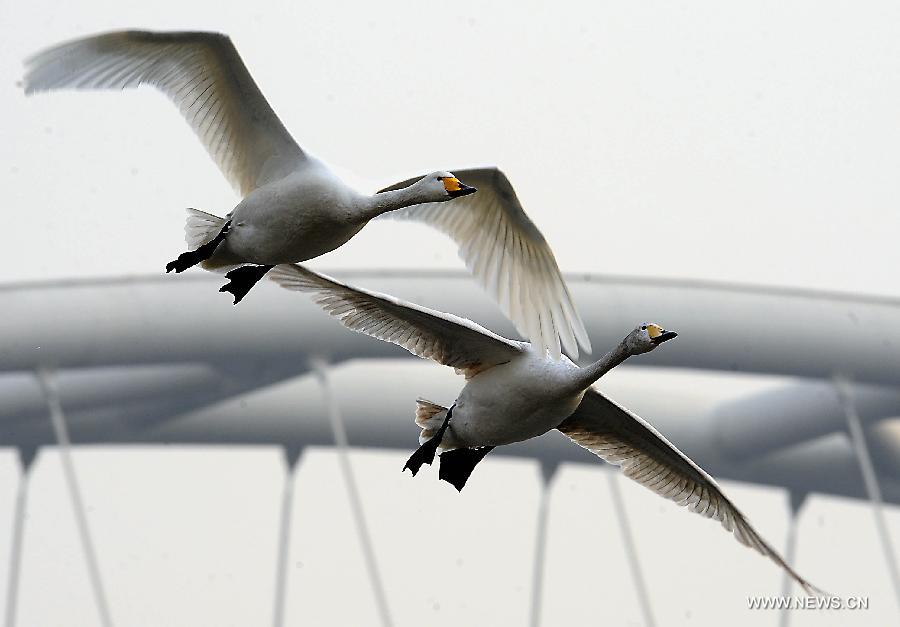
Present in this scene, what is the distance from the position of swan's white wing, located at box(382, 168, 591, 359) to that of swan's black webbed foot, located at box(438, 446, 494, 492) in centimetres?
114

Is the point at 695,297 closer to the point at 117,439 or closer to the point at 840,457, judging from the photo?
the point at 840,457

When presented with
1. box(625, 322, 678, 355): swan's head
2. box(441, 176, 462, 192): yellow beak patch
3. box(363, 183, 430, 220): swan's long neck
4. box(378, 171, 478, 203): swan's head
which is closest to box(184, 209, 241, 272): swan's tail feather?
box(363, 183, 430, 220): swan's long neck

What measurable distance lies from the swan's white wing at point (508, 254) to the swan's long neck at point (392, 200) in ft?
2.39

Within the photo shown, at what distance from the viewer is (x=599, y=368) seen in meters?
12.4

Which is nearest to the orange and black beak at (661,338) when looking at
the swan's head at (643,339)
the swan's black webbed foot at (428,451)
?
the swan's head at (643,339)

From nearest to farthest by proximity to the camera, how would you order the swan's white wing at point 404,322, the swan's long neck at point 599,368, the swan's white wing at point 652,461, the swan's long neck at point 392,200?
the swan's long neck at point 392,200
the swan's long neck at point 599,368
the swan's white wing at point 404,322
the swan's white wing at point 652,461

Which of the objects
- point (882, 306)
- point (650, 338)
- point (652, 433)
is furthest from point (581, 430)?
point (882, 306)

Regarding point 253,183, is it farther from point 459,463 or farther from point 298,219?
point 459,463

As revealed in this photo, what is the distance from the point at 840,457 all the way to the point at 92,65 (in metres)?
17.5

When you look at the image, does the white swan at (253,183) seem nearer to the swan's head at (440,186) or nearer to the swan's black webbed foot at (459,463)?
the swan's head at (440,186)

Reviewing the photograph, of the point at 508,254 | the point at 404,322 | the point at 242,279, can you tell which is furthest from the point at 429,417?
the point at 242,279

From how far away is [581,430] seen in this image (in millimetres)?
14016

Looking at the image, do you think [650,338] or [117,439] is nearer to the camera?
[650,338]

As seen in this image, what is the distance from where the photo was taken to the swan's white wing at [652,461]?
540 inches
